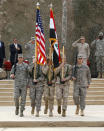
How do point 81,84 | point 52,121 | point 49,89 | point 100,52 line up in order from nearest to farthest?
point 52,121 → point 49,89 → point 81,84 → point 100,52

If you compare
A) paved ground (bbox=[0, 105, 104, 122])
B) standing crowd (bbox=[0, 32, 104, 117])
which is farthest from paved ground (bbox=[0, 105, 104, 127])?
standing crowd (bbox=[0, 32, 104, 117])

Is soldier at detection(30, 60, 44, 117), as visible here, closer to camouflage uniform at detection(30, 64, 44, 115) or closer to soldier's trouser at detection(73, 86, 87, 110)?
camouflage uniform at detection(30, 64, 44, 115)

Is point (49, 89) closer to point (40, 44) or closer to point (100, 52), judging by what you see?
point (40, 44)

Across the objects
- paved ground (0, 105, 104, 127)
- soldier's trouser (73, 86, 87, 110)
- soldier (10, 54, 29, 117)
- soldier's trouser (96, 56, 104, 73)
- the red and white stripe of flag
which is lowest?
paved ground (0, 105, 104, 127)

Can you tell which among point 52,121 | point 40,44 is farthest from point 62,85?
point 52,121

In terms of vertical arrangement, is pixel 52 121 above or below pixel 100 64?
below

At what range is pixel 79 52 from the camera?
18.5m

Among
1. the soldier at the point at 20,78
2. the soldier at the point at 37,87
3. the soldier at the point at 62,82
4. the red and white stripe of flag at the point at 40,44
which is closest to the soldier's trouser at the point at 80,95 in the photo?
the soldier at the point at 62,82

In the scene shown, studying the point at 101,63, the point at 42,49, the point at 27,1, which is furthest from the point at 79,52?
the point at 27,1

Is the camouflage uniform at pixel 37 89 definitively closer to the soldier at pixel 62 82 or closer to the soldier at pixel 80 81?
the soldier at pixel 62 82

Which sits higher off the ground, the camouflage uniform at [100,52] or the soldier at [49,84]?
the camouflage uniform at [100,52]

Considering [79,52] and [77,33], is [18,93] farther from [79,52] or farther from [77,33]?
[77,33]

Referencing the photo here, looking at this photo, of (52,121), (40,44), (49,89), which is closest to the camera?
(52,121)

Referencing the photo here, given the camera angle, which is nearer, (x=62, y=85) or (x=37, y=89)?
(x=37, y=89)
